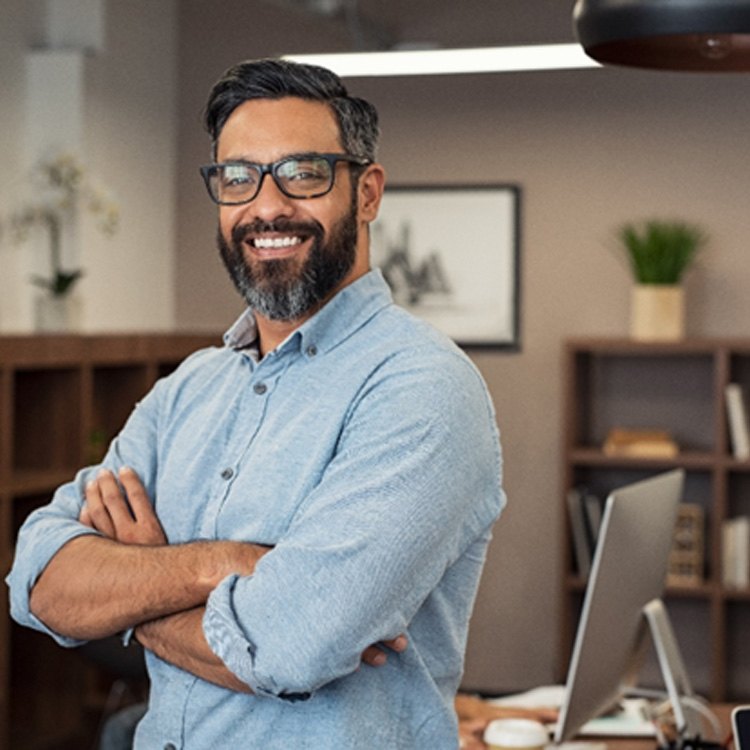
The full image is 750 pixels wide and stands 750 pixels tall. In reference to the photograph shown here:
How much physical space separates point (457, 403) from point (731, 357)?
4.94 meters

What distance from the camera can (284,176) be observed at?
6.40ft

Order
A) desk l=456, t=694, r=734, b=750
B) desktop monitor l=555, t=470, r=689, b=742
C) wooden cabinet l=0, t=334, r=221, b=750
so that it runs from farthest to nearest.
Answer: wooden cabinet l=0, t=334, r=221, b=750 < desk l=456, t=694, r=734, b=750 < desktop monitor l=555, t=470, r=689, b=742

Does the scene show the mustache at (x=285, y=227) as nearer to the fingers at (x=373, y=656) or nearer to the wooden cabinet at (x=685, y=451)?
the fingers at (x=373, y=656)

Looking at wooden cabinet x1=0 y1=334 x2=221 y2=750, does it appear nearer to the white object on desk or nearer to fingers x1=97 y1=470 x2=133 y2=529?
the white object on desk

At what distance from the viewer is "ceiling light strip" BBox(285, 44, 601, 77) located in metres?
4.18

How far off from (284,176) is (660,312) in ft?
15.2

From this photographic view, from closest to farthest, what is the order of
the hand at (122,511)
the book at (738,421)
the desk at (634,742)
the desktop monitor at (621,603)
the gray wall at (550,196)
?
the hand at (122,511) < the desktop monitor at (621,603) < the desk at (634,742) < the book at (738,421) < the gray wall at (550,196)

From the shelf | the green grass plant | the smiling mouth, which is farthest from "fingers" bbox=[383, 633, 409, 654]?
the green grass plant

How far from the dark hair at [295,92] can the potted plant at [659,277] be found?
4.48m

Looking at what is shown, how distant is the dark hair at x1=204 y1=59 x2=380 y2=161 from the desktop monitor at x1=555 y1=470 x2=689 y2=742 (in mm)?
908

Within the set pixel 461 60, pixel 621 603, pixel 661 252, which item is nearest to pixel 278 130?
pixel 621 603

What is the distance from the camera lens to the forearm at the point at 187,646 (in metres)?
1.84

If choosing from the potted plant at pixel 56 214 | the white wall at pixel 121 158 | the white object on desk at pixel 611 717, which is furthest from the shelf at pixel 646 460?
the white object on desk at pixel 611 717

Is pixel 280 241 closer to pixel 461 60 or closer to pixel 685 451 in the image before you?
pixel 461 60
